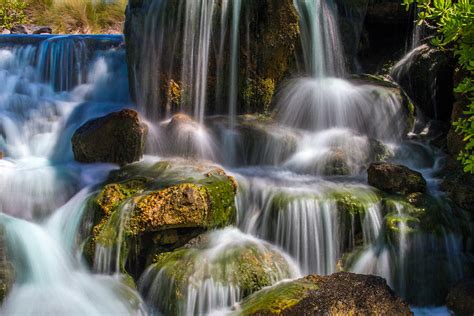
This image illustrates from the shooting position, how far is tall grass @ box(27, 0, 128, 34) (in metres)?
15.3

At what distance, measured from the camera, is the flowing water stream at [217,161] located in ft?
18.2

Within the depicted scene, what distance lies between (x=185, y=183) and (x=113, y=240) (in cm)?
101

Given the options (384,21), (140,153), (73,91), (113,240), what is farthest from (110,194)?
(384,21)

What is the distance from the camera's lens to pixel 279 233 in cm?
625

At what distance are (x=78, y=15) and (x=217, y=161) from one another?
9858 mm

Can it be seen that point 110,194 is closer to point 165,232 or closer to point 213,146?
point 165,232

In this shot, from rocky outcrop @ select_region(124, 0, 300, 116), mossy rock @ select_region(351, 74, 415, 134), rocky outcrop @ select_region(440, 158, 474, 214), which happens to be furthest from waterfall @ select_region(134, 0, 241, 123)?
rocky outcrop @ select_region(440, 158, 474, 214)

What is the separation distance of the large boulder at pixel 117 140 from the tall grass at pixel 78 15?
889 cm

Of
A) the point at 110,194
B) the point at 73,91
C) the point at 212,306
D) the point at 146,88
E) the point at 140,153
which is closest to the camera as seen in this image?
the point at 212,306

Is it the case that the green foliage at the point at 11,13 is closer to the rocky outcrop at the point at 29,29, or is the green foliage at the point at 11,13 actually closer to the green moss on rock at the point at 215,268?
the rocky outcrop at the point at 29,29

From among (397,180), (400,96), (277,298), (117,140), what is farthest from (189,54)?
(277,298)

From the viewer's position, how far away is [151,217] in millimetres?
5664

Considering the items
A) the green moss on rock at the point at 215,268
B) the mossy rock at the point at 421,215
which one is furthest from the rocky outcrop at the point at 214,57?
the green moss on rock at the point at 215,268

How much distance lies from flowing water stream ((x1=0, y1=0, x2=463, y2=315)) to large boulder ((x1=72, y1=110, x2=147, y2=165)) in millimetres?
233
